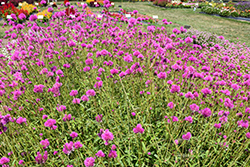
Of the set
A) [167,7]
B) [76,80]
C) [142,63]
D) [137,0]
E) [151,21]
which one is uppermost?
[137,0]

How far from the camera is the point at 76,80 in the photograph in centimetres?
356

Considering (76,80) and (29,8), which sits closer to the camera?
(76,80)

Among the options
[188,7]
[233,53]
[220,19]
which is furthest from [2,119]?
[188,7]

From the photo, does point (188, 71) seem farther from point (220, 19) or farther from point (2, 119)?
point (220, 19)

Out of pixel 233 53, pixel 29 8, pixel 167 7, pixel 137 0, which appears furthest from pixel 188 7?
pixel 29 8

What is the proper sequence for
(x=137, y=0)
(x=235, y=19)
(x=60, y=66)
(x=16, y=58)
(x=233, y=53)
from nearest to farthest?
(x=16, y=58), (x=60, y=66), (x=233, y=53), (x=235, y=19), (x=137, y=0)

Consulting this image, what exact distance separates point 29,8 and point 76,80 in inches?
479

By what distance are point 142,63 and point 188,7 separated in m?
21.8

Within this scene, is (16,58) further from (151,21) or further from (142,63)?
(151,21)

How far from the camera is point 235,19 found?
14.4m

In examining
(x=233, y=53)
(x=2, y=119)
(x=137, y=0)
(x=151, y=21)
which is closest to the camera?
(x=2, y=119)

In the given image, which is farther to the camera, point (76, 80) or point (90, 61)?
point (76, 80)

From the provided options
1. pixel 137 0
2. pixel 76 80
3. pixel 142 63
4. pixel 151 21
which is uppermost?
pixel 137 0

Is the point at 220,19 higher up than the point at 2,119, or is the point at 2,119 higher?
the point at 220,19
